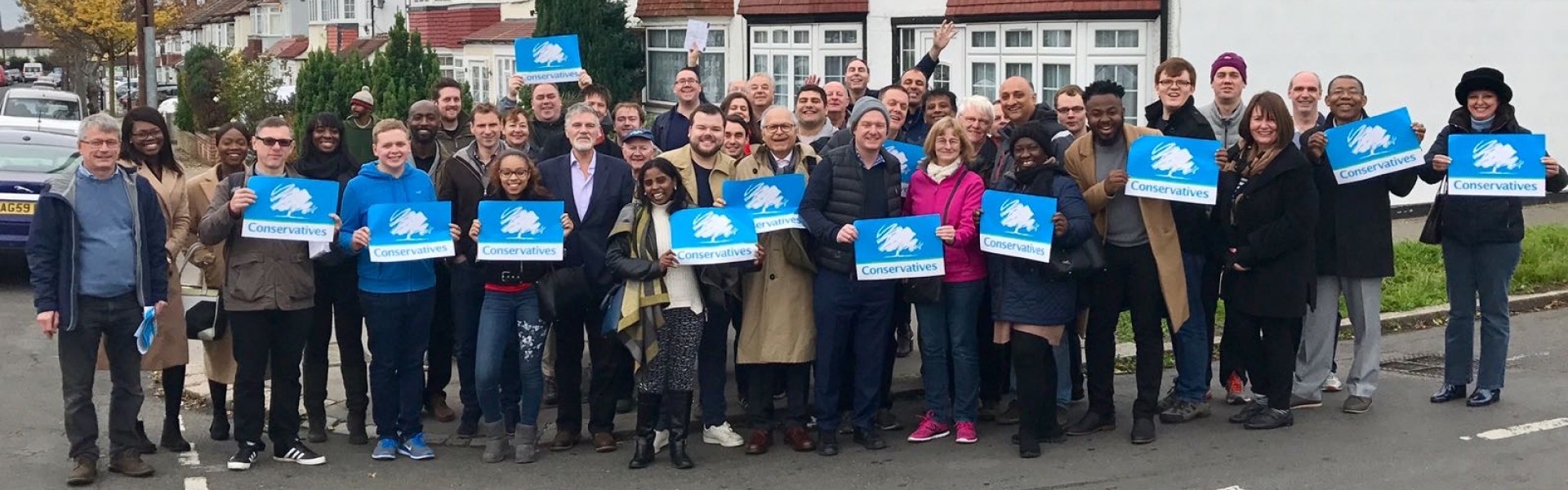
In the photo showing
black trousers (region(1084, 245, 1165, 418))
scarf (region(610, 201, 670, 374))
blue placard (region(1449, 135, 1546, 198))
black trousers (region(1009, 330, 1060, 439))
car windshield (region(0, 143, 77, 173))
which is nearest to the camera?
scarf (region(610, 201, 670, 374))

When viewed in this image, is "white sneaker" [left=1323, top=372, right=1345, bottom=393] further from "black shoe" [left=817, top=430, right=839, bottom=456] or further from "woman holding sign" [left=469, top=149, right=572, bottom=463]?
"woman holding sign" [left=469, top=149, right=572, bottom=463]

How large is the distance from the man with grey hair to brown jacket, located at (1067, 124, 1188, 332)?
442 cm

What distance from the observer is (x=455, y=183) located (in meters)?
7.82

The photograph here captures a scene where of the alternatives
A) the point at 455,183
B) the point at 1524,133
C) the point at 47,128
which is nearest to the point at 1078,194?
the point at 1524,133

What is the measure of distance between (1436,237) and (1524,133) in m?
0.70

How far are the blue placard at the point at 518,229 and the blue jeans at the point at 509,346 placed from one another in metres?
0.30

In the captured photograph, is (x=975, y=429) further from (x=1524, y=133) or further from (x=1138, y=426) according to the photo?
(x=1524, y=133)

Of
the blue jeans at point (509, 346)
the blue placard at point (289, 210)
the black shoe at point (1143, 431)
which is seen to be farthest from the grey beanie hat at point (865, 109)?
the blue placard at point (289, 210)

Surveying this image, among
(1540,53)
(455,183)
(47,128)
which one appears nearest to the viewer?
(455,183)

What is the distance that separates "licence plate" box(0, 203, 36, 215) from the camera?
1411 centimetres

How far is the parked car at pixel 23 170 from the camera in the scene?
14.1m

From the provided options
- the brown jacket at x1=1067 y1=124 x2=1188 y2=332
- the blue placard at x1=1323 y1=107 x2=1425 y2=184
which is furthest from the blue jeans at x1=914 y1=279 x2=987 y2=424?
the blue placard at x1=1323 y1=107 x2=1425 y2=184

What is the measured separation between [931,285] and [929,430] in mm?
829

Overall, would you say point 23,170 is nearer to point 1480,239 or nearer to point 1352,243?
point 1352,243
